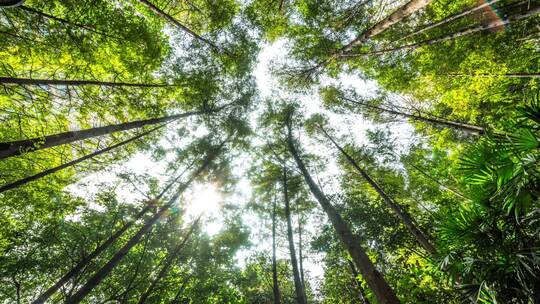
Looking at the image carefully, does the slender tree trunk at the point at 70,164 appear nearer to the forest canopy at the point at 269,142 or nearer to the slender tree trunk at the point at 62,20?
the forest canopy at the point at 269,142

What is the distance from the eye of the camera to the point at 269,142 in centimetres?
1477

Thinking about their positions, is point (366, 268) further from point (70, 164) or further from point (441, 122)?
point (70, 164)

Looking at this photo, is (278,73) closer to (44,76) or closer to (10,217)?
(44,76)

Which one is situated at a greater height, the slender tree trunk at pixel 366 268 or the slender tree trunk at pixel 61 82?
the slender tree trunk at pixel 61 82

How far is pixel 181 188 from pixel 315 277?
1169cm

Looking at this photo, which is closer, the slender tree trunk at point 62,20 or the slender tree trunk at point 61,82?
the slender tree trunk at point 61,82

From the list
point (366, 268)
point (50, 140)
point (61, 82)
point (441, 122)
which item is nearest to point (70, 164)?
point (50, 140)

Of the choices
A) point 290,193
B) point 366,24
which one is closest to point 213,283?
point 290,193

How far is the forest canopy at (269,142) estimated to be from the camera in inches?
135

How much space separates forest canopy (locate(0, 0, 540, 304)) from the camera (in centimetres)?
343

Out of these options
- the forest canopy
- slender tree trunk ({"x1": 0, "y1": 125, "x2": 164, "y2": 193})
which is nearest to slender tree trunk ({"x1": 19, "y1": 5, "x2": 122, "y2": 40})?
the forest canopy

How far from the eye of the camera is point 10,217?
891 centimetres

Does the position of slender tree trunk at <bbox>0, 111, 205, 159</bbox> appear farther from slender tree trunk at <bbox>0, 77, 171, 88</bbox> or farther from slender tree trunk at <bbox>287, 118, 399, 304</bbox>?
slender tree trunk at <bbox>287, 118, 399, 304</bbox>

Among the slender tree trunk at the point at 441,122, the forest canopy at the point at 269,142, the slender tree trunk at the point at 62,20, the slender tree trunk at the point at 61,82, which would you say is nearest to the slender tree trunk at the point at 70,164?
the forest canopy at the point at 269,142
